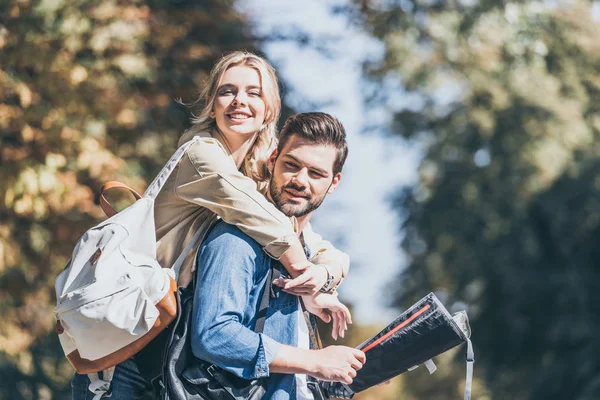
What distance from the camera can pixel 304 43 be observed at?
1080 cm

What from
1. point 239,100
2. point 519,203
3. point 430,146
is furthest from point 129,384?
point 430,146

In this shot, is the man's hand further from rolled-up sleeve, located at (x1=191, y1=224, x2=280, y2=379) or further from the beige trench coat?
the beige trench coat

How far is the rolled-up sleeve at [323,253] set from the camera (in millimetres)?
3182

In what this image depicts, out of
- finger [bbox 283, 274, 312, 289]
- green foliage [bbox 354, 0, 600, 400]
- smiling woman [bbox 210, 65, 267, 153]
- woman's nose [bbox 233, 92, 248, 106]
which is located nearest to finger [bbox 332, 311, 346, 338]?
finger [bbox 283, 274, 312, 289]

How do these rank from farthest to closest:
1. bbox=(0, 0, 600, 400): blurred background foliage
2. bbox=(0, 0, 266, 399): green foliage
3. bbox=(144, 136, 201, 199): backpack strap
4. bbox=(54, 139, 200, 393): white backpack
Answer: bbox=(0, 0, 600, 400): blurred background foliage < bbox=(0, 0, 266, 399): green foliage < bbox=(144, 136, 201, 199): backpack strap < bbox=(54, 139, 200, 393): white backpack

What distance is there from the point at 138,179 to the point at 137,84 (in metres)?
1.19

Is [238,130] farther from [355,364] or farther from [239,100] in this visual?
[355,364]

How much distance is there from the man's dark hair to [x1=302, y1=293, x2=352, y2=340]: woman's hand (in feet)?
1.31

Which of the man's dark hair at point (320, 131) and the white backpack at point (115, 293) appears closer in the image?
the white backpack at point (115, 293)

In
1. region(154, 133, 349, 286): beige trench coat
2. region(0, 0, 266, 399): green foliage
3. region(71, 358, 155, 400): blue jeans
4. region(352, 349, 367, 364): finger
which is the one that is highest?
region(0, 0, 266, 399): green foliage

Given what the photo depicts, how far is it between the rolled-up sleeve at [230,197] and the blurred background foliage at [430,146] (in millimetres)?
3163

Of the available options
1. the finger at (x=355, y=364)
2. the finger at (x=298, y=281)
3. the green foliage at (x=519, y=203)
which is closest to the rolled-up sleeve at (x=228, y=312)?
the finger at (x=298, y=281)

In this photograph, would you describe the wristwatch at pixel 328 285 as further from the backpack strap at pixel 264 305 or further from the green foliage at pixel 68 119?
the green foliage at pixel 68 119

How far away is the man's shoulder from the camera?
9.11 feet
